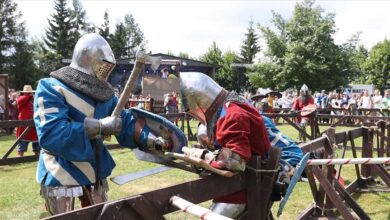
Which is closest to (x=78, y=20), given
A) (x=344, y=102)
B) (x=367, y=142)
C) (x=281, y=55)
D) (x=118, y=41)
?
(x=118, y=41)

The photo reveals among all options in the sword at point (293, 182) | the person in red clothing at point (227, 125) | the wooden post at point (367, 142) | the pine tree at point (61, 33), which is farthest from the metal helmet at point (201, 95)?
the pine tree at point (61, 33)

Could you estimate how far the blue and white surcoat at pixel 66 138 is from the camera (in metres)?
2.72

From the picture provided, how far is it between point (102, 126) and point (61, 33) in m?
46.1

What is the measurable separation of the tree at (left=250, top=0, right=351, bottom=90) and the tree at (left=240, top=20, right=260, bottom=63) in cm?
2686

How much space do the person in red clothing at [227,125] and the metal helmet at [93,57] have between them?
1.85 ft

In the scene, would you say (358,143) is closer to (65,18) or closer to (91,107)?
(91,107)

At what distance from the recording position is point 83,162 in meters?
2.93

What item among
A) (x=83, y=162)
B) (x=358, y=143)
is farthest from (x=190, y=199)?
(x=358, y=143)

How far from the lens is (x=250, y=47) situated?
2466 inches

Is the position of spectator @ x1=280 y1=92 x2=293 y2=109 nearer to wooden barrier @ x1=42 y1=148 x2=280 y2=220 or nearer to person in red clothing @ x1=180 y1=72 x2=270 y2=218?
wooden barrier @ x1=42 y1=148 x2=280 y2=220

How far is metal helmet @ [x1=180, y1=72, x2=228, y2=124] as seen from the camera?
9.74ft

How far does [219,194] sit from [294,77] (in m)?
31.7

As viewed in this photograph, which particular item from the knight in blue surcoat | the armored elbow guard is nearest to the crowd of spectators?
the knight in blue surcoat

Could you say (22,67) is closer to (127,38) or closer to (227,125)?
(127,38)
